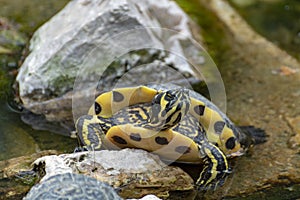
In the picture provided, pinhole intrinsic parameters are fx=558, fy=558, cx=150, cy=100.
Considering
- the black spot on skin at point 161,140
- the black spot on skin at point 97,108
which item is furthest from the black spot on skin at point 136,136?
the black spot on skin at point 97,108

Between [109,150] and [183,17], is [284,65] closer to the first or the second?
[183,17]

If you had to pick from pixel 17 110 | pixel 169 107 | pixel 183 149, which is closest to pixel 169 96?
pixel 169 107

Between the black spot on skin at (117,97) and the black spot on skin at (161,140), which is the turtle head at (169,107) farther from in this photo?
the black spot on skin at (117,97)

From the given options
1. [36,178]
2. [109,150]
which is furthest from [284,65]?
[36,178]

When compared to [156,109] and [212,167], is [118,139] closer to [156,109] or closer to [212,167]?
[156,109]

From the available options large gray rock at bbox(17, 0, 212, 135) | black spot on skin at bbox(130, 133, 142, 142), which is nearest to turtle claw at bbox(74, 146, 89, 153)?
black spot on skin at bbox(130, 133, 142, 142)

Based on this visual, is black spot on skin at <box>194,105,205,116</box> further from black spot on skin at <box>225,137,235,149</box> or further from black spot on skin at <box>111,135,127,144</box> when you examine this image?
black spot on skin at <box>111,135,127,144</box>
